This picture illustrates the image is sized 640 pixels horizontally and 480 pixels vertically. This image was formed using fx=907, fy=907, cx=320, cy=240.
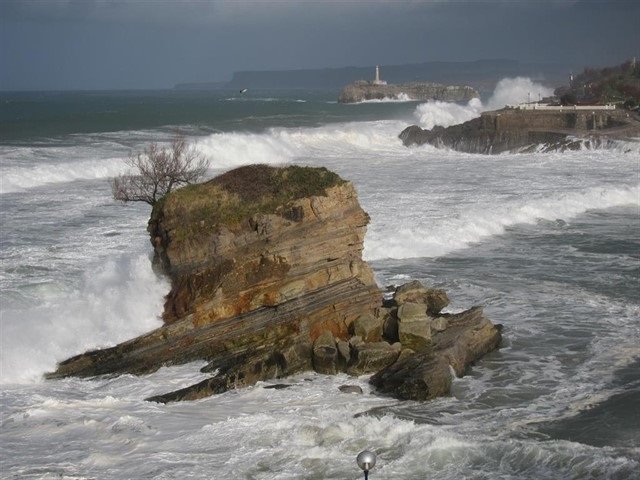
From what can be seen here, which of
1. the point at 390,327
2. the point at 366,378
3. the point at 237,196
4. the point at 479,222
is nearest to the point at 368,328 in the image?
the point at 390,327

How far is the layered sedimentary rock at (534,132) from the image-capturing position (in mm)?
67812

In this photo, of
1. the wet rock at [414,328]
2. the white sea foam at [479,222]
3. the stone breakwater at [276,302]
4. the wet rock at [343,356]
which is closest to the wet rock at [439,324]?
the stone breakwater at [276,302]

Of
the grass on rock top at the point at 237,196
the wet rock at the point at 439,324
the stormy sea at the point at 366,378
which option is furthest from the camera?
the wet rock at the point at 439,324

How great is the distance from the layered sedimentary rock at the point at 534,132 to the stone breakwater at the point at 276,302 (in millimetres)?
50750

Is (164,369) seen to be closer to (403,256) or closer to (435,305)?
(435,305)

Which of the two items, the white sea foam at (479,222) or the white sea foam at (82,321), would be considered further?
the white sea foam at (479,222)

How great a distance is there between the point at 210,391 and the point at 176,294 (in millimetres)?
3004

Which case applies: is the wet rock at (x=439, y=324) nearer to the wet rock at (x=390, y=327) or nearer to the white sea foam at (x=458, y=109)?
the wet rock at (x=390, y=327)

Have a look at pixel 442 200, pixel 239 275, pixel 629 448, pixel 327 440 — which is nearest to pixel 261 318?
pixel 239 275

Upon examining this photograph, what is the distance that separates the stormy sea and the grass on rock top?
1705 millimetres

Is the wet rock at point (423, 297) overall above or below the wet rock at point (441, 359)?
above

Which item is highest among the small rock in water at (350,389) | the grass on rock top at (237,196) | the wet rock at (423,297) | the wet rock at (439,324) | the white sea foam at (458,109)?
the white sea foam at (458,109)

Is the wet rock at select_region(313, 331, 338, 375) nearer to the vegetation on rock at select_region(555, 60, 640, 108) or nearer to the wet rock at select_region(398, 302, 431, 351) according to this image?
the wet rock at select_region(398, 302, 431, 351)

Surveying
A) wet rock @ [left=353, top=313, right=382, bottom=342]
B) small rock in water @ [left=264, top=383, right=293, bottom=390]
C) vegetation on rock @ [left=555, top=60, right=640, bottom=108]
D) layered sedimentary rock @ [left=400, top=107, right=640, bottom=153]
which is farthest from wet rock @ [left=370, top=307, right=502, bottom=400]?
vegetation on rock @ [left=555, top=60, right=640, bottom=108]
